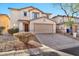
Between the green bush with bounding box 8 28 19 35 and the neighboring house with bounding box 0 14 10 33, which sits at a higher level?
the neighboring house with bounding box 0 14 10 33

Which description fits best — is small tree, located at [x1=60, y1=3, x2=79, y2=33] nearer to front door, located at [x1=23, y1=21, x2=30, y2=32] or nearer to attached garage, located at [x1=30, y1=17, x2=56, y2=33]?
attached garage, located at [x1=30, y1=17, x2=56, y2=33]

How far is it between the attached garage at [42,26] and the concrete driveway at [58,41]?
0.20 feet

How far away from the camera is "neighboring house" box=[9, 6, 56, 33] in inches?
80.6

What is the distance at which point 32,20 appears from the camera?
6.75 ft

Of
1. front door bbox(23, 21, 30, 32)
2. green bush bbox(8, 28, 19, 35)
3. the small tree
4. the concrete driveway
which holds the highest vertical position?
the small tree

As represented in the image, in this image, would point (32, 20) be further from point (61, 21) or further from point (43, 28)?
point (61, 21)

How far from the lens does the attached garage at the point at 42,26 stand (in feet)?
6.75

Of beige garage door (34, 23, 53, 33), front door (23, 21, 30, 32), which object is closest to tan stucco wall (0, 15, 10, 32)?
front door (23, 21, 30, 32)

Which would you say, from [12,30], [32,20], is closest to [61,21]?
[32,20]

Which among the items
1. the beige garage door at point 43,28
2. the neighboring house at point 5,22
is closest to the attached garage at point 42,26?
the beige garage door at point 43,28

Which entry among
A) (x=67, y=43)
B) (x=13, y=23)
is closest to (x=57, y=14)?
(x=67, y=43)

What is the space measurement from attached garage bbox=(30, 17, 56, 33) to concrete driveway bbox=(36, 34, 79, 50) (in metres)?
0.06

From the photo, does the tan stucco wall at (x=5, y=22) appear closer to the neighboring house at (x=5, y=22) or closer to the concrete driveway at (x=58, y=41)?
the neighboring house at (x=5, y=22)

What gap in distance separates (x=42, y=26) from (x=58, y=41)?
10.0 inches
